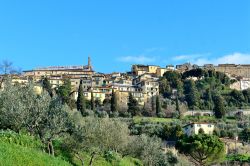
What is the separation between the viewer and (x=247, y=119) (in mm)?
86312

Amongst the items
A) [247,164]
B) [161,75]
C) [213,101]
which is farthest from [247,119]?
[161,75]

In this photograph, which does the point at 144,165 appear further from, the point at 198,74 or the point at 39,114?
the point at 198,74

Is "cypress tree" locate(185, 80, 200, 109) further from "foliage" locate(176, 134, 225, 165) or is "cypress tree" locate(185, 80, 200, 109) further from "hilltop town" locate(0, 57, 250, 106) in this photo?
"foliage" locate(176, 134, 225, 165)

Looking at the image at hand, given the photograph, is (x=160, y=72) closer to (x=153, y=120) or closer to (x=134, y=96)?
(x=134, y=96)

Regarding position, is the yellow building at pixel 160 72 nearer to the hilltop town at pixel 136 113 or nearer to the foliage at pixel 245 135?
the hilltop town at pixel 136 113

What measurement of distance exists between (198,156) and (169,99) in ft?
187

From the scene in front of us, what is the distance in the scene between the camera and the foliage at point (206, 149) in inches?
1645

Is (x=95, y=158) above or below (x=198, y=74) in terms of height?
below

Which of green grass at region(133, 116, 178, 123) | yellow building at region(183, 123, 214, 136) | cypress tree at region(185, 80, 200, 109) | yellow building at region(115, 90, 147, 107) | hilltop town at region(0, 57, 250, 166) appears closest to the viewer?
hilltop town at region(0, 57, 250, 166)

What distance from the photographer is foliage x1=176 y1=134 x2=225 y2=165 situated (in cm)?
4178

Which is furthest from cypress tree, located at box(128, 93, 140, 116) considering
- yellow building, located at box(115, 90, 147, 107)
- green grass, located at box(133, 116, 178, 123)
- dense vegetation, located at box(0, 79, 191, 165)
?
dense vegetation, located at box(0, 79, 191, 165)

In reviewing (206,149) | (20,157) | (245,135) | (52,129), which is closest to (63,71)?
(245,135)

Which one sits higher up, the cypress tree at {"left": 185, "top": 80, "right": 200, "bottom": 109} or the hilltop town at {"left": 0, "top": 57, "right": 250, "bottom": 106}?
the hilltop town at {"left": 0, "top": 57, "right": 250, "bottom": 106}

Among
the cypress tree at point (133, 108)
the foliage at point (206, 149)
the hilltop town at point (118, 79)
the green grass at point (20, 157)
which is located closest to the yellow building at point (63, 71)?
the hilltop town at point (118, 79)
